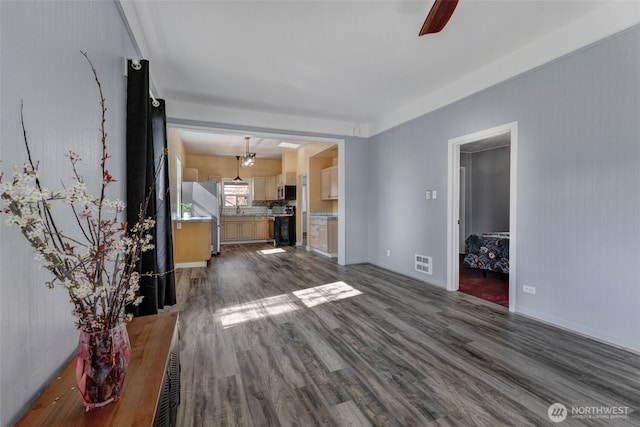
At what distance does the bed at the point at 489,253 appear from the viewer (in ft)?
13.5

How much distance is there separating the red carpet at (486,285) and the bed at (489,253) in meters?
0.16

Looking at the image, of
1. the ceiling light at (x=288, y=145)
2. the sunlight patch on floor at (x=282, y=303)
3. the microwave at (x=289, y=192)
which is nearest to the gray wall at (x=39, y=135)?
the sunlight patch on floor at (x=282, y=303)

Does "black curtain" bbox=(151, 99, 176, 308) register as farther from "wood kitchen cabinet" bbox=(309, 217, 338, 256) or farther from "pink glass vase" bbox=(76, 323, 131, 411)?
"wood kitchen cabinet" bbox=(309, 217, 338, 256)

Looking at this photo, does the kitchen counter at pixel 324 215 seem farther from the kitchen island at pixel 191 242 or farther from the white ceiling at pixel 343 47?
the white ceiling at pixel 343 47

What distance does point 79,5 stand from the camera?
4.36 feet

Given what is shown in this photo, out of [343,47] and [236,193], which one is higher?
[343,47]

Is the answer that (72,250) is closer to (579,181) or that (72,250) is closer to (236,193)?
(579,181)

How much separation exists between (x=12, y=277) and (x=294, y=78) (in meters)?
3.41

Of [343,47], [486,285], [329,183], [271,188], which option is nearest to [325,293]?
[486,285]

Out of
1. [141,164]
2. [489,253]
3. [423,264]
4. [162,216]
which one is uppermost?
[141,164]

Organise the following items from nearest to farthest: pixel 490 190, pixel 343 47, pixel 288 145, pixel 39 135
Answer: pixel 39 135 < pixel 343 47 < pixel 490 190 < pixel 288 145

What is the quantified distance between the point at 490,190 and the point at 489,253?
3133 mm

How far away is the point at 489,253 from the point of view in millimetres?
4281

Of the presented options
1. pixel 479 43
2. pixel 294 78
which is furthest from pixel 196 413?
pixel 479 43
